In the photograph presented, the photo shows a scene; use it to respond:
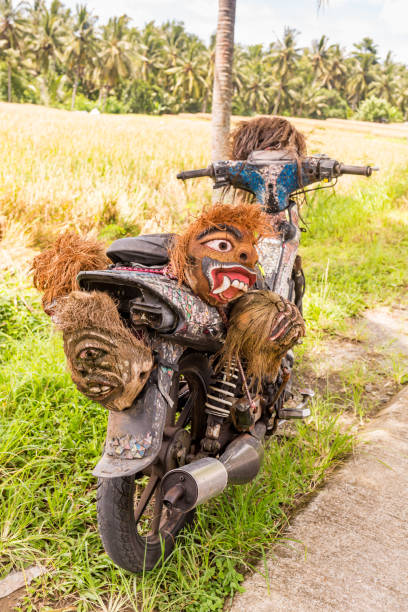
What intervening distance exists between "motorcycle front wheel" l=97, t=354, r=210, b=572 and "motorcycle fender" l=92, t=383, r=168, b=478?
0.42 feet

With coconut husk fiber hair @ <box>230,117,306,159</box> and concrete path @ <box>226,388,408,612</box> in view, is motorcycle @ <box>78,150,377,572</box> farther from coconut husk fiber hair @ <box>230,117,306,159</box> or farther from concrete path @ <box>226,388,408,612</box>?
coconut husk fiber hair @ <box>230,117,306,159</box>

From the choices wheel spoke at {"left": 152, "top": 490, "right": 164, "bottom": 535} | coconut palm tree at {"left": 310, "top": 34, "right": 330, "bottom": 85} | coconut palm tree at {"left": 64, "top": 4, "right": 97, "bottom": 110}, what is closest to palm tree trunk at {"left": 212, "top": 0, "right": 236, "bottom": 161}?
wheel spoke at {"left": 152, "top": 490, "right": 164, "bottom": 535}

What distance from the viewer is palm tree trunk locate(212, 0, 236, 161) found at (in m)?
4.37

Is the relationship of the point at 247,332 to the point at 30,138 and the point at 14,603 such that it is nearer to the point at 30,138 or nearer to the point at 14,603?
the point at 14,603

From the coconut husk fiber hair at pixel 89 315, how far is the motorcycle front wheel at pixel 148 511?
0.42m

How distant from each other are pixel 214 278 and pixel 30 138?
277 inches

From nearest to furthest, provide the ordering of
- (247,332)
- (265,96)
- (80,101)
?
(247,332), (80,101), (265,96)

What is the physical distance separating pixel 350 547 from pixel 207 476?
0.76m

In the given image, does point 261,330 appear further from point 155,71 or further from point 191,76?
point 155,71

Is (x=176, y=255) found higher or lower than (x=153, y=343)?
higher

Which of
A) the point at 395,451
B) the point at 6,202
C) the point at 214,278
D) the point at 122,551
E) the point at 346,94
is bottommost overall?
the point at 395,451

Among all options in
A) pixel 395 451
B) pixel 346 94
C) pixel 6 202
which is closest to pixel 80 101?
pixel 346 94

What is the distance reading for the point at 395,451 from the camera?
252 centimetres

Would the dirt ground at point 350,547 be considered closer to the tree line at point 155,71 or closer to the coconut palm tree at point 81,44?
the tree line at point 155,71
